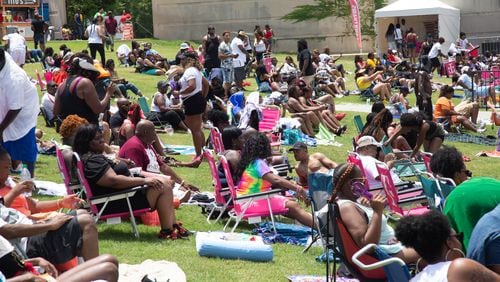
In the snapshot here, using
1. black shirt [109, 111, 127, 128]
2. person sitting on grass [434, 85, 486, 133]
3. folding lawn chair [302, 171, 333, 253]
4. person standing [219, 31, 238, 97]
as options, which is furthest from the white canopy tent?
folding lawn chair [302, 171, 333, 253]

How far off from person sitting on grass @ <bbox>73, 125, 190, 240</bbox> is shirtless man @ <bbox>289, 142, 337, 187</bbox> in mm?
2317

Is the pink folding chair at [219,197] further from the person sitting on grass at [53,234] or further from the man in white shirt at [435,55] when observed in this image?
the man in white shirt at [435,55]

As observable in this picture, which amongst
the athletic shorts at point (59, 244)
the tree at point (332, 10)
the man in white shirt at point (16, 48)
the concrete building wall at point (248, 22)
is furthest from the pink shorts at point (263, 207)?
the tree at point (332, 10)

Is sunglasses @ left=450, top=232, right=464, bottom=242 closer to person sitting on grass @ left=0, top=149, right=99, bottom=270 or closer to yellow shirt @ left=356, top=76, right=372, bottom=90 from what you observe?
person sitting on grass @ left=0, top=149, right=99, bottom=270

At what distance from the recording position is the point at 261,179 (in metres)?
8.73

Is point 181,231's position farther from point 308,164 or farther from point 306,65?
point 306,65

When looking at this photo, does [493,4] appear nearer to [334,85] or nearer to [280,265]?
[334,85]

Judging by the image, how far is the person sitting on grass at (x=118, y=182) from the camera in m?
7.88

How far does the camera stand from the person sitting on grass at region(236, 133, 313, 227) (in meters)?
8.65

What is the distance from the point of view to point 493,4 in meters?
39.3

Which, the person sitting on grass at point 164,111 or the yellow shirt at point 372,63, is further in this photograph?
the yellow shirt at point 372,63

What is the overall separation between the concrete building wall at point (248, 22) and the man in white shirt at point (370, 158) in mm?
30475

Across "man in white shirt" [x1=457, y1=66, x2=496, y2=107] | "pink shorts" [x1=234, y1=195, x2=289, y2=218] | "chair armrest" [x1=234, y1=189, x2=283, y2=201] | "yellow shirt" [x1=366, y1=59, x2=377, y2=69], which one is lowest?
"man in white shirt" [x1=457, y1=66, x2=496, y2=107]

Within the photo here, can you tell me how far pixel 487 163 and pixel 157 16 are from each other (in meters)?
31.0
